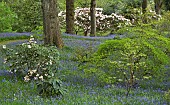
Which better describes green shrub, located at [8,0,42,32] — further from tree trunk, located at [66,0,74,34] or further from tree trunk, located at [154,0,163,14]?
tree trunk, located at [154,0,163,14]

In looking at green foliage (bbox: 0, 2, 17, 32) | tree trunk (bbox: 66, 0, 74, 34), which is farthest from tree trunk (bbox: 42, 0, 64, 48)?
green foliage (bbox: 0, 2, 17, 32)

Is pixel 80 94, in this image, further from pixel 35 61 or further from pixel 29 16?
pixel 29 16

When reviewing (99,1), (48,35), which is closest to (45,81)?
(48,35)

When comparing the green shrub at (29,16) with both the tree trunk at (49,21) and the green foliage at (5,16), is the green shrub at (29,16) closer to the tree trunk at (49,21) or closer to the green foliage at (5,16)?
the green foliage at (5,16)

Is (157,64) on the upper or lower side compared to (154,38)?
lower

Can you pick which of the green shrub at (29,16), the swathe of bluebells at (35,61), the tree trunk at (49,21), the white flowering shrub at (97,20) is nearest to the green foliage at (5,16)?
the green shrub at (29,16)

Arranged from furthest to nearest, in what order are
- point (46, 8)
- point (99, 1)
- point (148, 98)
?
1. point (99, 1)
2. point (46, 8)
3. point (148, 98)

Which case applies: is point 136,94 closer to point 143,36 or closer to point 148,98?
point 148,98

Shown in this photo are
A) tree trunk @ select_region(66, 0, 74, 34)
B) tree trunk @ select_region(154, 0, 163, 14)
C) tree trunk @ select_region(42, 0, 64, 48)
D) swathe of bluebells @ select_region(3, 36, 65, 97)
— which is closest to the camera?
swathe of bluebells @ select_region(3, 36, 65, 97)

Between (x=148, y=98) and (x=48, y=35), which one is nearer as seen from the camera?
(x=148, y=98)

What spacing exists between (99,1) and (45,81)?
40.0 metres

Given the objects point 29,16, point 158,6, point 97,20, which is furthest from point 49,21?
point 158,6

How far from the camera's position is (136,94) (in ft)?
30.8

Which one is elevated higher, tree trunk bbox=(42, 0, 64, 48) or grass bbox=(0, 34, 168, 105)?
tree trunk bbox=(42, 0, 64, 48)
